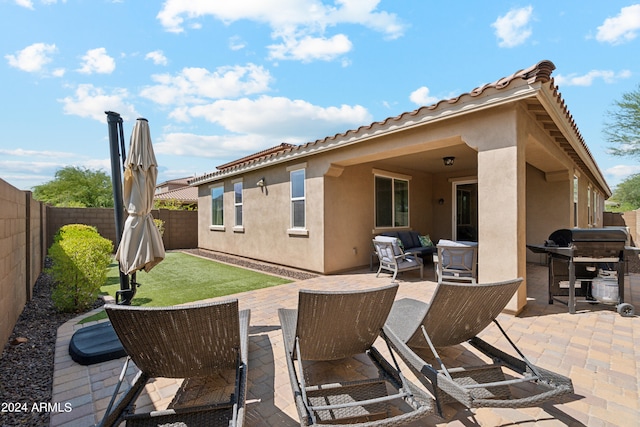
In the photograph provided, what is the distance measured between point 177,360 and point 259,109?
17227 mm

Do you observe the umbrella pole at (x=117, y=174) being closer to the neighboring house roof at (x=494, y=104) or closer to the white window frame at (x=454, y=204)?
the neighboring house roof at (x=494, y=104)

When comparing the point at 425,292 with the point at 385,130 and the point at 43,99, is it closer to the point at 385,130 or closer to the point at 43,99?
the point at 385,130

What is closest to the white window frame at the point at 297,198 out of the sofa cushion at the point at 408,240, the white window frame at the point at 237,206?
the sofa cushion at the point at 408,240

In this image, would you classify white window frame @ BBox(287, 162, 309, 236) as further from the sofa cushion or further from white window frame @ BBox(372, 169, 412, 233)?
the sofa cushion

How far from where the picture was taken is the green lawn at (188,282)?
588 centimetres

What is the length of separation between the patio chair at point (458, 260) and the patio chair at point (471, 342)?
3.57 meters

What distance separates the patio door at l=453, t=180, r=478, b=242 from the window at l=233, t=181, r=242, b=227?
8.15 meters

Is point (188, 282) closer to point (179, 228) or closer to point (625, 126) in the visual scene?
point (179, 228)

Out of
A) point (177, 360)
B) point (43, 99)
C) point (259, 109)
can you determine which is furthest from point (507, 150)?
point (259, 109)

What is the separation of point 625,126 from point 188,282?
80.7ft

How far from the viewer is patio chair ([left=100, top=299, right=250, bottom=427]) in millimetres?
1962

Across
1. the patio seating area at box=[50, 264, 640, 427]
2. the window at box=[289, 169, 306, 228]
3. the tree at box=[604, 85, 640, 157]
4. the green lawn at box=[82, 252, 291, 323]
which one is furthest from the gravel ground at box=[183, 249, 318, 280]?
the tree at box=[604, 85, 640, 157]

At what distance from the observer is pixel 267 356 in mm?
3408

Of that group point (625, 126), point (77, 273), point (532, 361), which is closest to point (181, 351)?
point (532, 361)
